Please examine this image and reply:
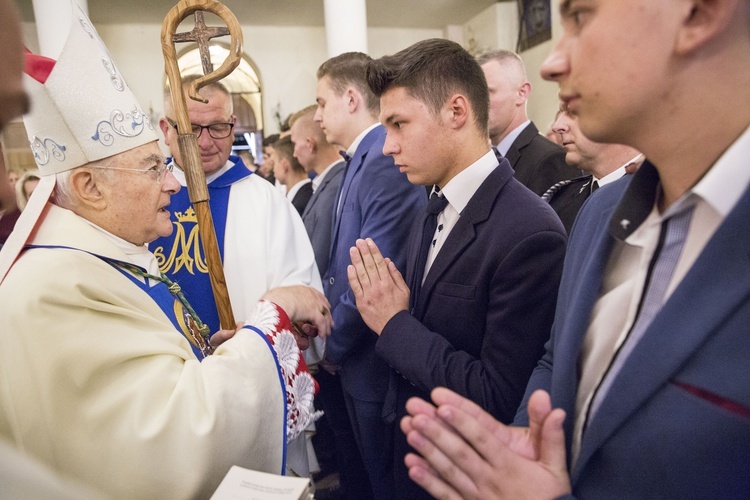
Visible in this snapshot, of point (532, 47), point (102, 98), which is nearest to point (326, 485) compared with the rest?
point (102, 98)

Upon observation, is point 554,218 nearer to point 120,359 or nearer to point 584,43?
point 584,43

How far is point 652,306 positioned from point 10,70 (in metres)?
1.13

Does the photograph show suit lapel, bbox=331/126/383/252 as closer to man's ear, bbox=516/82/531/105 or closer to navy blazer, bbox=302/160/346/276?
navy blazer, bbox=302/160/346/276

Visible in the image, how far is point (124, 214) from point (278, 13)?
1076cm

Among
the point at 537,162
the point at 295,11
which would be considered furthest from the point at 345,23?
the point at 537,162

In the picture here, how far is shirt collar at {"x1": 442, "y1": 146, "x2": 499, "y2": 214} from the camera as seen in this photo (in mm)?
1880

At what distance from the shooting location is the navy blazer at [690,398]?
81 cm

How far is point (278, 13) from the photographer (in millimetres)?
11234

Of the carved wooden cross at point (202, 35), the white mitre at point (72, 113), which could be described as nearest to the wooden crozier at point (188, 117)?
the carved wooden cross at point (202, 35)

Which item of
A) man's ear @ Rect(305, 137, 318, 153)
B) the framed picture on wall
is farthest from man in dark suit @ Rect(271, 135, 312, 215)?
the framed picture on wall

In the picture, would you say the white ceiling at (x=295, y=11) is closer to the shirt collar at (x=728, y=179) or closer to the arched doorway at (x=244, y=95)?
the arched doorway at (x=244, y=95)

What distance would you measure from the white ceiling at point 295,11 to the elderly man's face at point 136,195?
9.44 m

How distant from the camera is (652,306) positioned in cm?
98

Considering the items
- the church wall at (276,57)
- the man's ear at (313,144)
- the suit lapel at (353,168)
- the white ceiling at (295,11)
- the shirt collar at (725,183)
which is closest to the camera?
the shirt collar at (725,183)
